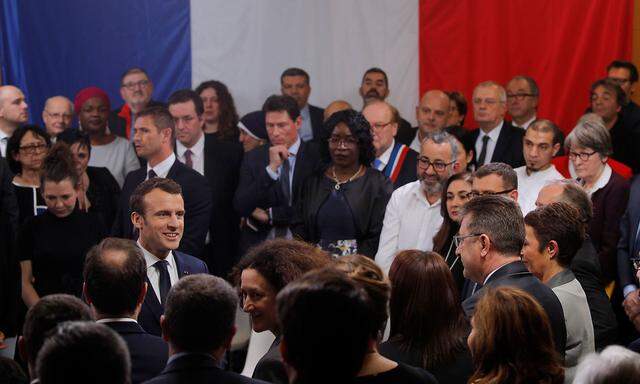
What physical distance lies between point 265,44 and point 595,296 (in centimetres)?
436

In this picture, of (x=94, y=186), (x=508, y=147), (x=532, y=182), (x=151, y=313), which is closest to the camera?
(x=151, y=313)

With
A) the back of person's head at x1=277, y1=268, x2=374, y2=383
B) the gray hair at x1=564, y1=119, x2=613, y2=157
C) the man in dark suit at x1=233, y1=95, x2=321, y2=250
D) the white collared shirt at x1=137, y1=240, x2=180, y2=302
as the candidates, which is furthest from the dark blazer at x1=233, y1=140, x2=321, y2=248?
the back of person's head at x1=277, y1=268, x2=374, y2=383

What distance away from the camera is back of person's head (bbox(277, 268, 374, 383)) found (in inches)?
84.7

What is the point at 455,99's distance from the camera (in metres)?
7.62

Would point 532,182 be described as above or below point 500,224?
below

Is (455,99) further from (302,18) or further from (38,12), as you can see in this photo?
(38,12)

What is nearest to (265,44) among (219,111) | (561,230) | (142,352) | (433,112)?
(219,111)

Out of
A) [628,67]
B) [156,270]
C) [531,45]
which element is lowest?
[156,270]

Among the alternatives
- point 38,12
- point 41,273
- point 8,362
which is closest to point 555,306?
point 8,362

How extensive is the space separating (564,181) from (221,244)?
2.49 metres

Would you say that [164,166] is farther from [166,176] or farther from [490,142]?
[490,142]

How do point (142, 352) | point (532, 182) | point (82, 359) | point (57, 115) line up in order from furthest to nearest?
1. point (57, 115)
2. point (532, 182)
3. point (142, 352)
4. point (82, 359)

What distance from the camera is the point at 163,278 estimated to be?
4094 millimetres

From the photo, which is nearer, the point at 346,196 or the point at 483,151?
the point at 346,196
